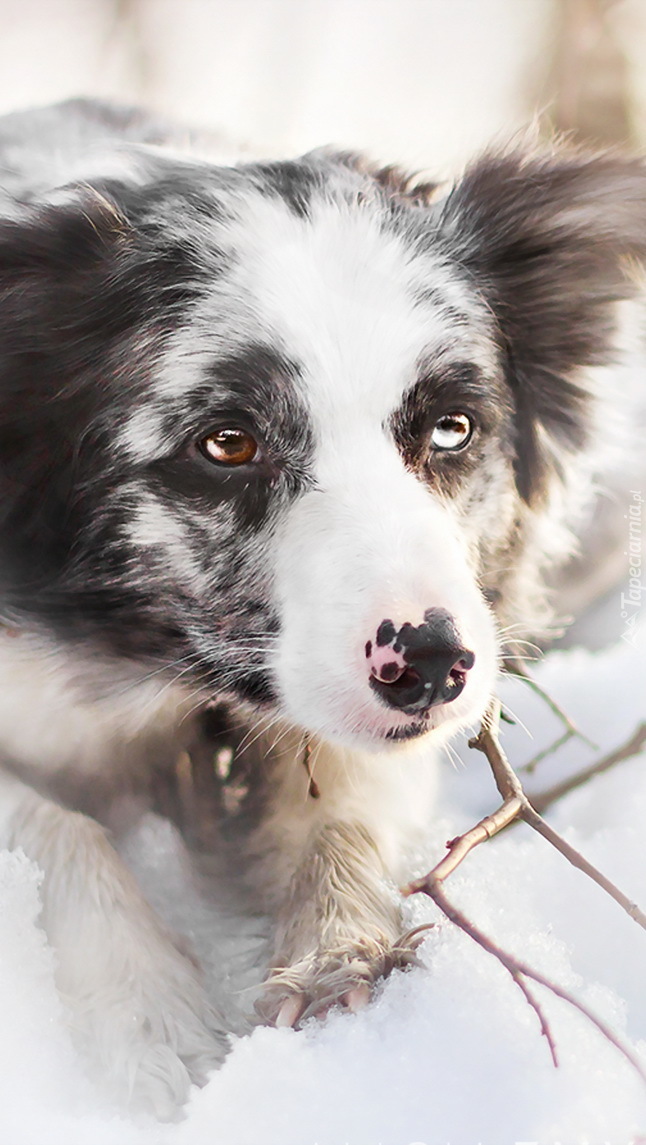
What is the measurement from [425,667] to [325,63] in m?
0.81

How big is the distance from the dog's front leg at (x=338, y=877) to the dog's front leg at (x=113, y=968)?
0.10 meters

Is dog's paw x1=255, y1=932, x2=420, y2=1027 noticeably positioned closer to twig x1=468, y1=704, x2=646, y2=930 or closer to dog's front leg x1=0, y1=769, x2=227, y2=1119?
dog's front leg x1=0, y1=769, x2=227, y2=1119

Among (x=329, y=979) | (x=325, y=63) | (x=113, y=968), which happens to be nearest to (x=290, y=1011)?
(x=329, y=979)

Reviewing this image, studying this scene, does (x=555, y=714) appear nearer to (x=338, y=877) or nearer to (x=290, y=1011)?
(x=338, y=877)

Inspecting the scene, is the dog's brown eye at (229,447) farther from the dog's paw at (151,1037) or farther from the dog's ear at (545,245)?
the dog's paw at (151,1037)

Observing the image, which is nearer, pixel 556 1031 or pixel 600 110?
pixel 556 1031

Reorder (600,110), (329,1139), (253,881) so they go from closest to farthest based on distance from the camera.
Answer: (329,1139)
(253,881)
(600,110)

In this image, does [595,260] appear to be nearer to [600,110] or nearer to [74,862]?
[600,110]

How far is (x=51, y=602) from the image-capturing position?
1312 millimetres

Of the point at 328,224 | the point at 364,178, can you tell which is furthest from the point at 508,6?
the point at 328,224

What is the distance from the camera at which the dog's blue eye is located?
48.6 inches

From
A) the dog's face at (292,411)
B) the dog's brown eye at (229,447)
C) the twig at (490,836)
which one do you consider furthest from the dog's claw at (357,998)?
the dog's brown eye at (229,447)

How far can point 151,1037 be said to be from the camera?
1.10 meters

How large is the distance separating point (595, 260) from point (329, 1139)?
42.6 inches
